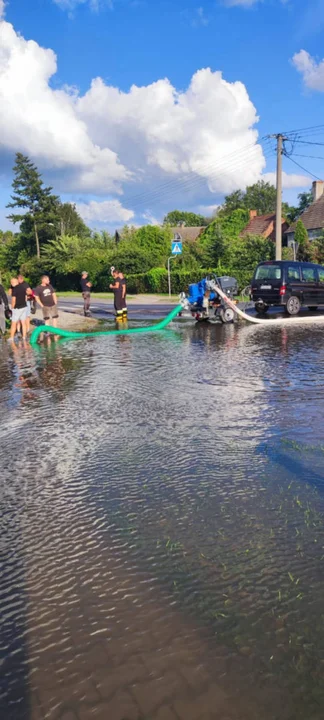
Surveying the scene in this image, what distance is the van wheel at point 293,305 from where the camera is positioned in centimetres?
1949

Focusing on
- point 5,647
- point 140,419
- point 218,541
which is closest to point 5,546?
point 5,647

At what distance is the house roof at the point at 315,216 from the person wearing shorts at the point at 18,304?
4702cm

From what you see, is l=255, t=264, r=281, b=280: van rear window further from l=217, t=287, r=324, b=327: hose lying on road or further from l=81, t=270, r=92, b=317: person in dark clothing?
l=81, t=270, r=92, b=317: person in dark clothing

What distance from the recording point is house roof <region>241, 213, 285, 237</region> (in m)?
66.7

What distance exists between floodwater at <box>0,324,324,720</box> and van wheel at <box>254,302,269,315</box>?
12.7 metres

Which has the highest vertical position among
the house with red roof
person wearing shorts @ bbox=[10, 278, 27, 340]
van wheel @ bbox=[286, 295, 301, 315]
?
the house with red roof

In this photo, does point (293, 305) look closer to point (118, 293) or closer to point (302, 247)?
point (118, 293)

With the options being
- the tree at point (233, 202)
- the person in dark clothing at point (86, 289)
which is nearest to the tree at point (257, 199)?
the tree at point (233, 202)

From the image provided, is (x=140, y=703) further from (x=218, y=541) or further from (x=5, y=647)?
(x=218, y=541)

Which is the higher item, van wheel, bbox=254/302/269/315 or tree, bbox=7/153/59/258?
tree, bbox=7/153/59/258

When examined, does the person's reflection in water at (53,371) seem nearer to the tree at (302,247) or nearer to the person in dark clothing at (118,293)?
the person in dark clothing at (118,293)

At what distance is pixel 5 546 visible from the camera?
3809 mm

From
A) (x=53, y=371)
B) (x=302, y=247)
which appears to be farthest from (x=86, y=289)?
(x=302, y=247)

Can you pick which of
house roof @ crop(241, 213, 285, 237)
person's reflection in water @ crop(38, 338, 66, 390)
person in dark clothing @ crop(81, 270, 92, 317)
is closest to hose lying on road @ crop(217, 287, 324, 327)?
person's reflection in water @ crop(38, 338, 66, 390)
